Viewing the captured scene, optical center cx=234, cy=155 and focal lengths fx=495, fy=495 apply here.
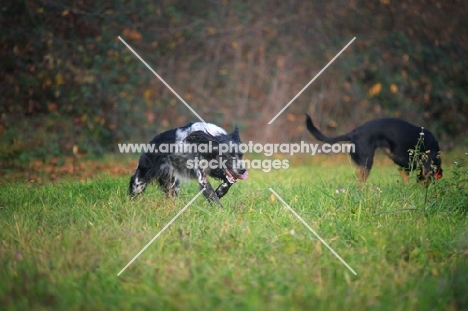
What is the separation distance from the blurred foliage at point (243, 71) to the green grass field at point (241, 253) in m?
5.12

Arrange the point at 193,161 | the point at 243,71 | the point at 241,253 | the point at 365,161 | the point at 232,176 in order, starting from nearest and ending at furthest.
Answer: the point at 241,253 < the point at 232,176 < the point at 193,161 < the point at 365,161 < the point at 243,71

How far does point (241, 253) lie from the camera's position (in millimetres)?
3604

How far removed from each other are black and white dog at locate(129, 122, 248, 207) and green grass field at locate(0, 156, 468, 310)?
289 mm

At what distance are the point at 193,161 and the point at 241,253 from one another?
6.62 feet

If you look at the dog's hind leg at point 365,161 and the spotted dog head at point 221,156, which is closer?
the spotted dog head at point 221,156

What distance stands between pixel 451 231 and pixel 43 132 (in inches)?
320

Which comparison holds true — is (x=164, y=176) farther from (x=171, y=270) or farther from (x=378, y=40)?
(x=378, y=40)

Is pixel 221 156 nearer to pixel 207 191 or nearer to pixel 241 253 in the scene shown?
pixel 207 191

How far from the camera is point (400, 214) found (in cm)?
451

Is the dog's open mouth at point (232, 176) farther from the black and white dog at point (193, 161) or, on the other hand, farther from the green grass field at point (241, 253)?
the green grass field at point (241, 253)

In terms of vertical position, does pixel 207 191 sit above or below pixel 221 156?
below

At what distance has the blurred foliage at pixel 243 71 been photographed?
10016 millimetres

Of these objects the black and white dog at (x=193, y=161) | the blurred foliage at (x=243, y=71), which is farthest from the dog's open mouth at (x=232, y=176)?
the blurred foliage at (x=243, y=71)

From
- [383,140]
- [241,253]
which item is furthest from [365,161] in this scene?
→ [241,253]
